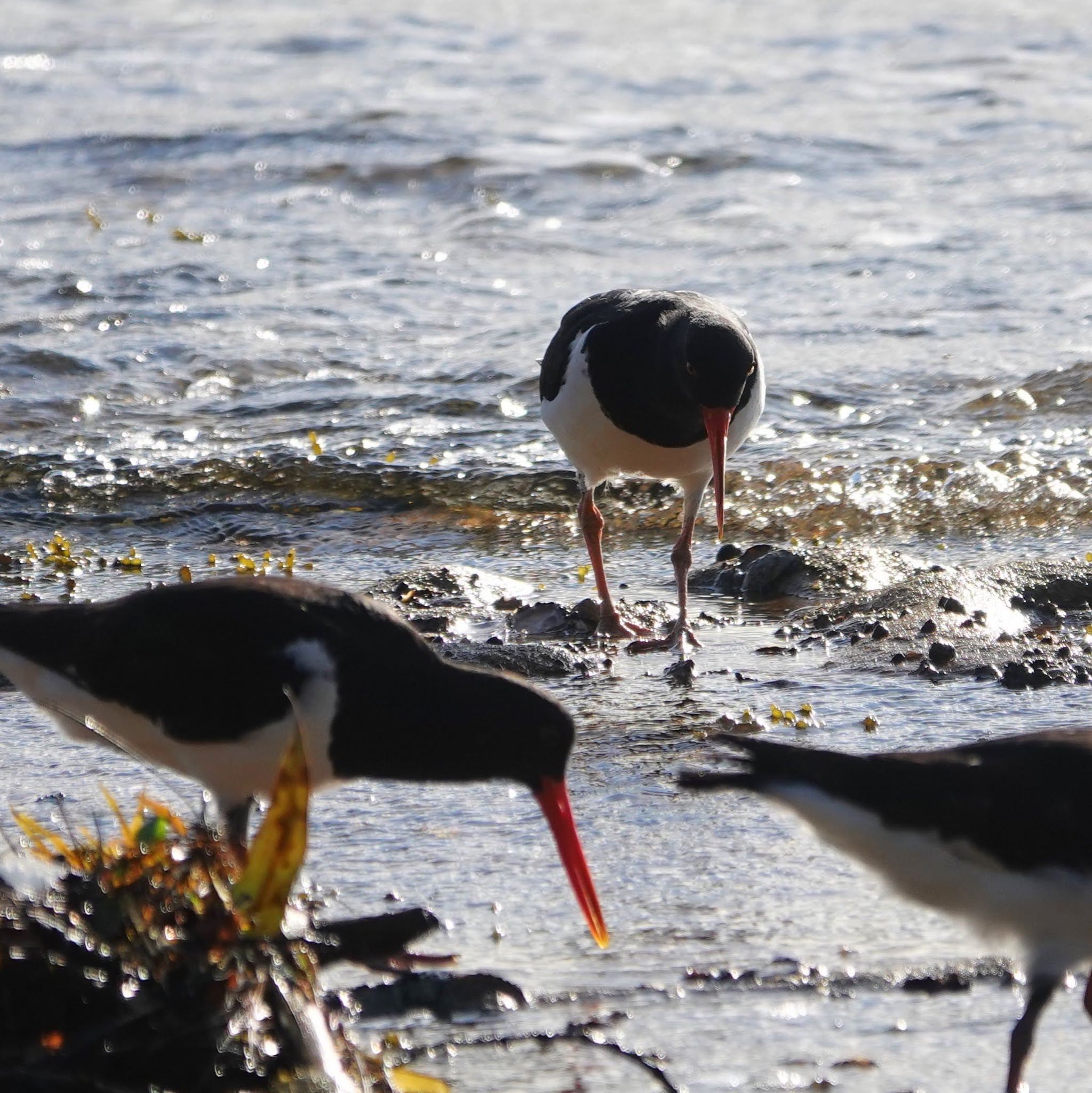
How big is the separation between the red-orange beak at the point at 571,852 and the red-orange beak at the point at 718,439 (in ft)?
7.99

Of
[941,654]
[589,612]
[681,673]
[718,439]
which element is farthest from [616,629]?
[941,654]

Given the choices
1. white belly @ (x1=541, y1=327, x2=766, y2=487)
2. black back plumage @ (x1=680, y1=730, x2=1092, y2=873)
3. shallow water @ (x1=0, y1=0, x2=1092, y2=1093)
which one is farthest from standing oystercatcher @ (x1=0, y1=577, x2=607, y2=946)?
white belly @ (x1=541, y1=327, x2=766, y2=487)

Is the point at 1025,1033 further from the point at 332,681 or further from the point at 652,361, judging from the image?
the point at 652,361

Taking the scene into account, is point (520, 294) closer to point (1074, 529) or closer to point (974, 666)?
point (1074, 529)

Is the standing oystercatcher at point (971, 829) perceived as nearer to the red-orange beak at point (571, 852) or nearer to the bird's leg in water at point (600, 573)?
the red-orange beak at point (571, 852)

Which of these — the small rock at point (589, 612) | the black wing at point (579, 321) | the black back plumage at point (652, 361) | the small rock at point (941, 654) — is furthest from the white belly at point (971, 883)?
the black wing at point (579, 321)

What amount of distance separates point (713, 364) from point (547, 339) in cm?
362

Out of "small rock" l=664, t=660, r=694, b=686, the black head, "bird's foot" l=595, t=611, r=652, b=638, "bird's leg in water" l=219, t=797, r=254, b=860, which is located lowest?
"bird's foot" l=595, t=611, r=652, b=638

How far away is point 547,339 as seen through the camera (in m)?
9.51

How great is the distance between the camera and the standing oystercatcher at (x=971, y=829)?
128 inches

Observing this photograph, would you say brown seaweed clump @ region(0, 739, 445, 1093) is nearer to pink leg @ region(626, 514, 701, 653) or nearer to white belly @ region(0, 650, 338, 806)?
white belly @ region(0, 650, 338, 806)

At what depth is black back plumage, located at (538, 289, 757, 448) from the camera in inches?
242

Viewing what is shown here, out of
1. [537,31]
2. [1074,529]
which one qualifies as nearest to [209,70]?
[537,31]

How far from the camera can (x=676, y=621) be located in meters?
5.89
